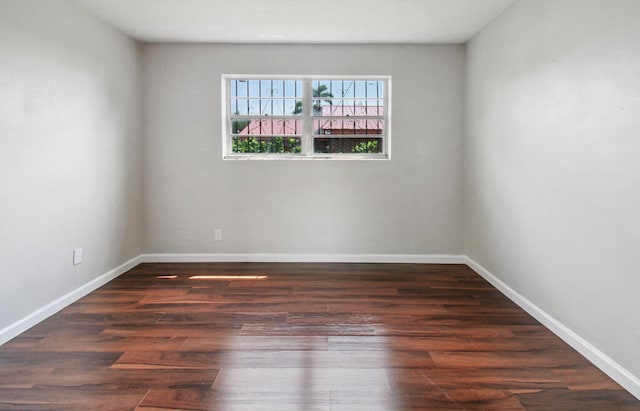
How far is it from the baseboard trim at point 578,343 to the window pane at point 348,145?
177cm

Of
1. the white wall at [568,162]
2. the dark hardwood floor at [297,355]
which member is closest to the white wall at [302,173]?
the white wall at [568,162]

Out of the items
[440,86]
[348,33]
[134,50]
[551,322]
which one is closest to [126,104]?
[134,50]

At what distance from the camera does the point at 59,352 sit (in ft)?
6.68

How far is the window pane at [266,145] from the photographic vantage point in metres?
3.99

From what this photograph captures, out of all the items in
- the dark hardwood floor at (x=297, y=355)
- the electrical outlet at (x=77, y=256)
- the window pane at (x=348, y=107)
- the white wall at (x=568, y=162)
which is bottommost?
the dark hardwood floor at (x=297, y=355)

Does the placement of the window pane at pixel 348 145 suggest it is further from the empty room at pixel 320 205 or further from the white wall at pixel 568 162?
the white wall at pixel 568 162

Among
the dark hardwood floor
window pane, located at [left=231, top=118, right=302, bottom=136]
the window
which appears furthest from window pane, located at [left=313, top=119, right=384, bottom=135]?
the dark hardwood floor

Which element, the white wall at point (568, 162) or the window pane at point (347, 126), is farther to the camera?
the window pane at point (347, 126)

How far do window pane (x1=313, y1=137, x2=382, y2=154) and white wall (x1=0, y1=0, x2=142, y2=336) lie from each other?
1882 mm

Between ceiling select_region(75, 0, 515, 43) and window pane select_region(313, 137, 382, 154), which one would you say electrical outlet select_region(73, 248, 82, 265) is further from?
window pane select_region(313, 137, 382, 154)

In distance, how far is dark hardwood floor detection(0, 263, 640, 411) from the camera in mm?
1637

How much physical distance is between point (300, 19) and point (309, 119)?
1096mm

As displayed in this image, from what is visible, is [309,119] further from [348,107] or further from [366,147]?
[366,147]

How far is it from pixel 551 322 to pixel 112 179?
3598 millimetres
